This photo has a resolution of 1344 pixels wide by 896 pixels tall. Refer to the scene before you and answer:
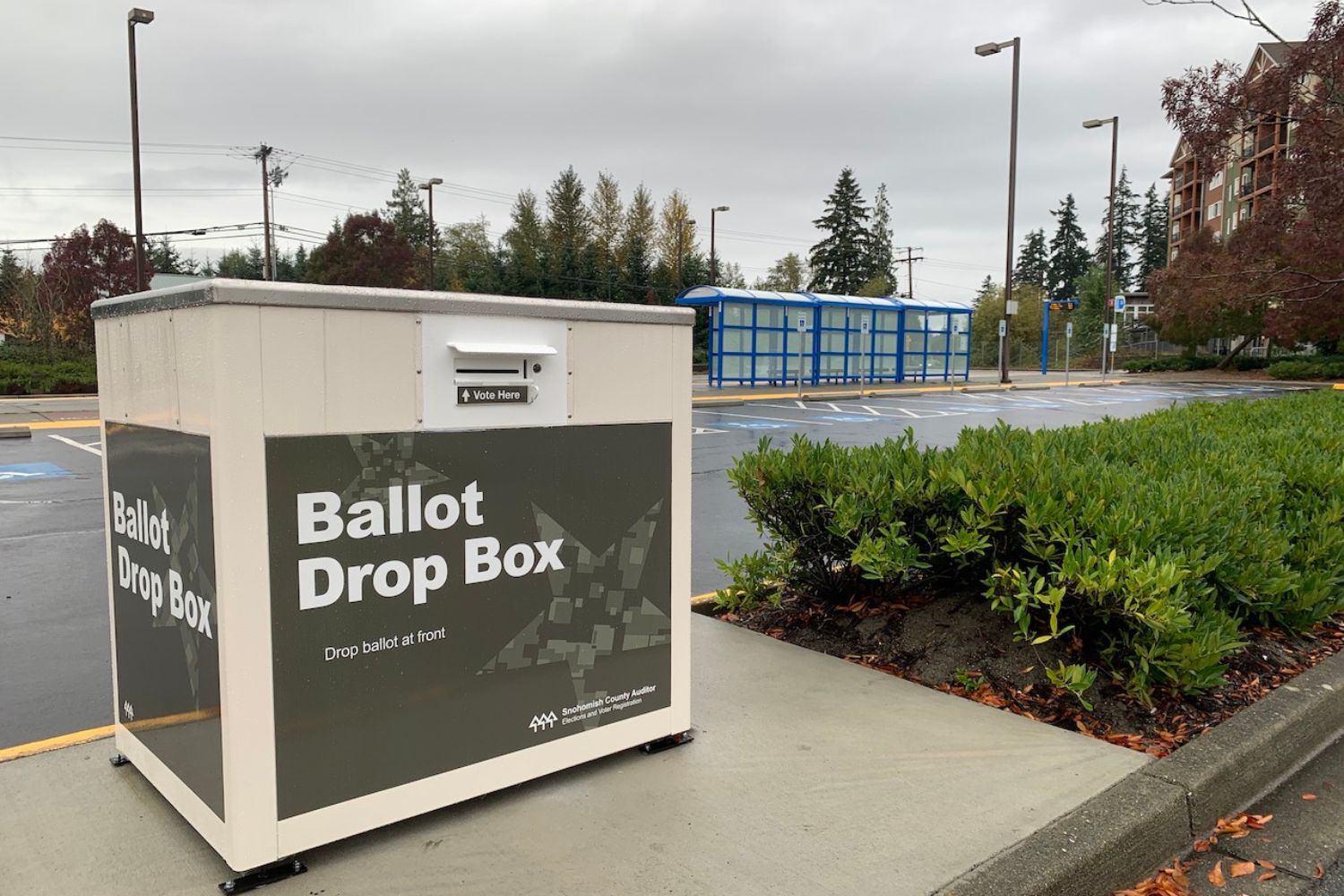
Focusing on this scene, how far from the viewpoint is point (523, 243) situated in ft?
227

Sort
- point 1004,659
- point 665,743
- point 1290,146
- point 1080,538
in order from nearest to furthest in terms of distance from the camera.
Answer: point 665,743, point 1080,538, point 1004,659, point 1290,146

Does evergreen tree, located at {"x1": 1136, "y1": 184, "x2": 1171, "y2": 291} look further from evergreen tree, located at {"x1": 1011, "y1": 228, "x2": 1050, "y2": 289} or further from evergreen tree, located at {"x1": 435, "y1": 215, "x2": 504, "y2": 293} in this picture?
evergreen tree, located at {"x1": 435, "y1": 215, "x2": 504, "y2": 293}

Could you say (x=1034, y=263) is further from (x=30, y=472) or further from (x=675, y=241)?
(x=30, y=472)

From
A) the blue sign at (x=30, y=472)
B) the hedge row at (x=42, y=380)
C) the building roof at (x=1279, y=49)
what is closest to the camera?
the building roof at (x=1279, y=49)

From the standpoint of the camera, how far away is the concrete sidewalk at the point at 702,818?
2.56 metres

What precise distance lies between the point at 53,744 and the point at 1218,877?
12.7 feet

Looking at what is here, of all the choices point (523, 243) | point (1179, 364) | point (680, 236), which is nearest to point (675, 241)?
point (680, 236)

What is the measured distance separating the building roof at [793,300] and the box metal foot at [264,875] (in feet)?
84.5

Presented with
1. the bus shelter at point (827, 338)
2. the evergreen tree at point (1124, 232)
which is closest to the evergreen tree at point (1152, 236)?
the evergreen tree at point (1124, 232)

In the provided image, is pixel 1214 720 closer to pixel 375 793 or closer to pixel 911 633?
pixel 911 633

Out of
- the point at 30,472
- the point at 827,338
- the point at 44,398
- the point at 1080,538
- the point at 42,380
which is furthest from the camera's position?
the point at 827,338

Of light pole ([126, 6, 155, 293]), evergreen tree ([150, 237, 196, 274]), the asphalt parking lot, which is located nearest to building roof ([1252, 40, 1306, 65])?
the asphalt parking lot

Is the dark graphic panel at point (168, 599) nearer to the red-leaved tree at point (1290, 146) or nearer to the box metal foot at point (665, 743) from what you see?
the box metal foot at point (665, 743)

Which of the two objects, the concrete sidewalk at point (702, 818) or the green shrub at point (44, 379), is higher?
the green shrub at point (44, 379)
